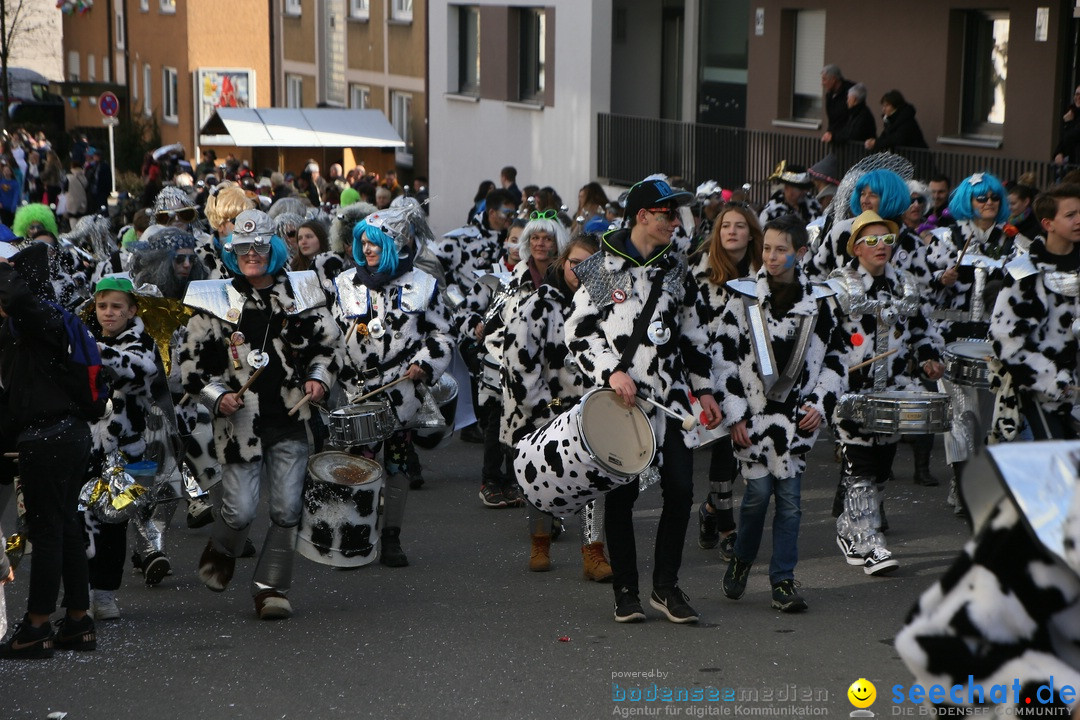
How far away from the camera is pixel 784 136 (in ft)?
62.6

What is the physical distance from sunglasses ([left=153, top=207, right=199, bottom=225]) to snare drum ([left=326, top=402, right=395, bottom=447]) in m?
4.31

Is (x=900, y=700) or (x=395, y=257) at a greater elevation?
(x=395, y=257)

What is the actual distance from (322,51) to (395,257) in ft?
110

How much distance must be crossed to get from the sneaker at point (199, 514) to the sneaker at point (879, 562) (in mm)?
3878

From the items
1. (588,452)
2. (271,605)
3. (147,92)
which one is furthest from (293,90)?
(588,452)

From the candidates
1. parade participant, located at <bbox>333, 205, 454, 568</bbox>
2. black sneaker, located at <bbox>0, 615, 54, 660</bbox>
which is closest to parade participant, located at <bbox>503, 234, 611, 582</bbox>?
parade participant, located at <bbox>333, 205, 454, 568</bbox>

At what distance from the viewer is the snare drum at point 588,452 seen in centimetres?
584

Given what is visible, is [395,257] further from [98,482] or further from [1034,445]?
[1034,445]

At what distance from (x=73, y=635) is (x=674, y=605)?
8.58 ft

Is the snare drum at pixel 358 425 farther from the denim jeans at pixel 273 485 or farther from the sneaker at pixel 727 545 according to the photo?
the sneaker at pixel 727 545

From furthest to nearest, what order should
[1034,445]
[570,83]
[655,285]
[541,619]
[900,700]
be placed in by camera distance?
[570,83] → [541,619] → [655,285] → [900,700] → [1034,445]

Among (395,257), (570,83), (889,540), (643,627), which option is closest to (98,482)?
(395,257)

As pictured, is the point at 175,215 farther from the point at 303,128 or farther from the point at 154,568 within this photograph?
the point at 303,128

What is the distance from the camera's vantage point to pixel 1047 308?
21.9 ft
